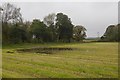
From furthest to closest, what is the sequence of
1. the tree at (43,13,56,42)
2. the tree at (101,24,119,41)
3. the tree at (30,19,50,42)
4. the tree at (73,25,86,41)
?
the tree at (73,25,86,41), the tree at (101,24,119,41), the tree at (43,13,56,42), the tree at (30,19,50,42)

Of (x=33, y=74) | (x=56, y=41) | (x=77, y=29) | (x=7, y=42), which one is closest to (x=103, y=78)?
(x=33, y=74)

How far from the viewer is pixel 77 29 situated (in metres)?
123

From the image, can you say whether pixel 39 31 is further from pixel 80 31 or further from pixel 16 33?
pixel 80 31

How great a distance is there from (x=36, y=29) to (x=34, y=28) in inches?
29.6

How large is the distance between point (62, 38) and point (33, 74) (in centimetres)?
7884

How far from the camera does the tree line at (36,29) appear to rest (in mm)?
66938

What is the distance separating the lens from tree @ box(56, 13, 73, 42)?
90.8 meters

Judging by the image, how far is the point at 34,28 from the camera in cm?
8006

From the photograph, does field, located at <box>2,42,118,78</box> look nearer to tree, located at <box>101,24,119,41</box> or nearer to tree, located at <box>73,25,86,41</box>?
tree, located at <box>101,24,119,41</box>

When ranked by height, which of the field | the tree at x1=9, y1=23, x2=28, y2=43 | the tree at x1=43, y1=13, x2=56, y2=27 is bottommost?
the field

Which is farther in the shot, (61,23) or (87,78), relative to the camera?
(61,23)

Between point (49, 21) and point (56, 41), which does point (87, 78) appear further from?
point (49, 21)

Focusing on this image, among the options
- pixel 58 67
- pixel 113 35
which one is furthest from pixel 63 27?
pixel 58 67

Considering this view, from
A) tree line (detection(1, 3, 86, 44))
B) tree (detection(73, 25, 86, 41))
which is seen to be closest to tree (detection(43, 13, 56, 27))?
tree line (detection(1, 3, 86, 44))
